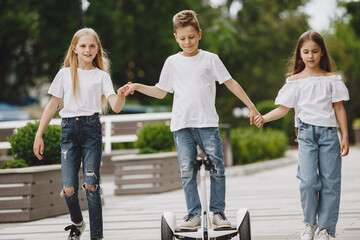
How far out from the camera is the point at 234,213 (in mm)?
8227

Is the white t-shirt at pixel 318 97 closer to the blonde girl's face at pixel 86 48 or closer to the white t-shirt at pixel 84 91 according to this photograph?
the white t-shirt at pixel 84 91

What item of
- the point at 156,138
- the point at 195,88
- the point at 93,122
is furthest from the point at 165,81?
the point at 156,138

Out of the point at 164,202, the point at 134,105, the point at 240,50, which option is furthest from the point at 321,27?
the point at 164,202

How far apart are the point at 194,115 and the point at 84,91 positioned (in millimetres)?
1167

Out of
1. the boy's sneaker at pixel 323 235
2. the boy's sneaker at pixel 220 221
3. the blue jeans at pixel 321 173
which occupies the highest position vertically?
the blue jeans at pixel 321 173

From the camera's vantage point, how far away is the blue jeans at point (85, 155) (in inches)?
223

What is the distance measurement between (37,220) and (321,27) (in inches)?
2338

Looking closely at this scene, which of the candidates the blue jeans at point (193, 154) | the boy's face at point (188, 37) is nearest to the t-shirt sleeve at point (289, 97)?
the blue jeans at point (193, 154)

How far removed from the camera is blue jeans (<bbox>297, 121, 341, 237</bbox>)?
5.31 meters

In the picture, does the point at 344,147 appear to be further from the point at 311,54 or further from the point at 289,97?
the point at 311,54

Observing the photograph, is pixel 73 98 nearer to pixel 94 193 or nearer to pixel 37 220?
pixel 94 193

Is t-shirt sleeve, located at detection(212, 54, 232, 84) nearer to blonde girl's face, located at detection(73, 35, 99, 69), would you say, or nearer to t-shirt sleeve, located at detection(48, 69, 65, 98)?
blonde girl's face, located at detection(73, 35, 99, 69)

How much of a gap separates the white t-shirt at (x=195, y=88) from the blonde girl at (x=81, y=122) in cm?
62

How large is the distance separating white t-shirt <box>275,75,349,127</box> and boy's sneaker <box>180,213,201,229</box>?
1156 millimetres
